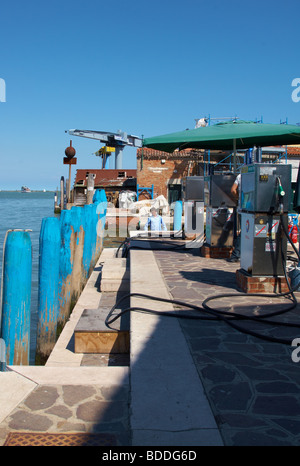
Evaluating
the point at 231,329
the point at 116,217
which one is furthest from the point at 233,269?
the point at 116,217

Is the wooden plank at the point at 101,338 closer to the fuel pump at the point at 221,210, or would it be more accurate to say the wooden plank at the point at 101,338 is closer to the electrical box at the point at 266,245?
the electrical box at the point at 266,245

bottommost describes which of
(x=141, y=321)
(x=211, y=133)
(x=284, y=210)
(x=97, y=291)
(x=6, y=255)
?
(x=97, y=291)

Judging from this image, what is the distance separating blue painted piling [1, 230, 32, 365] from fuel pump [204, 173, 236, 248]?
4.52 meters

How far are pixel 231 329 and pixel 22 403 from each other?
2334 millimetres

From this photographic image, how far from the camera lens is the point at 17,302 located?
557 cm

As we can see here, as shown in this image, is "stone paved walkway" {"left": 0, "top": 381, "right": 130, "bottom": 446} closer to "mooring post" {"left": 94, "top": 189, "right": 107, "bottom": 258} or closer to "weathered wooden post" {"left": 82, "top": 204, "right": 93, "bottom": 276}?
"weathered wooden post" {"left": 82, "top": 204, "right": 93, "bottom": 276}

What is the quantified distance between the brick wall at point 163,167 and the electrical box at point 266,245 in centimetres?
2772

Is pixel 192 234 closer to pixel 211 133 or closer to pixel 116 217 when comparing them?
pixel 211 133

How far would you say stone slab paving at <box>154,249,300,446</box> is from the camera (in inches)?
109

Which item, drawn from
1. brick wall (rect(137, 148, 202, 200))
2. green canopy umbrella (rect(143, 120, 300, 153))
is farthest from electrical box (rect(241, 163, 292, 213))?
brick wall (rect(137, 148, 202, 200))

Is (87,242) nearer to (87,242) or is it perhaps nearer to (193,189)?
(87,242)

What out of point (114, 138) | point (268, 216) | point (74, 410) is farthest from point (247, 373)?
point (114, 138)

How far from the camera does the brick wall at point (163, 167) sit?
3366cm

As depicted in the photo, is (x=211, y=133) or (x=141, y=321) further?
(x=211, y=133)
